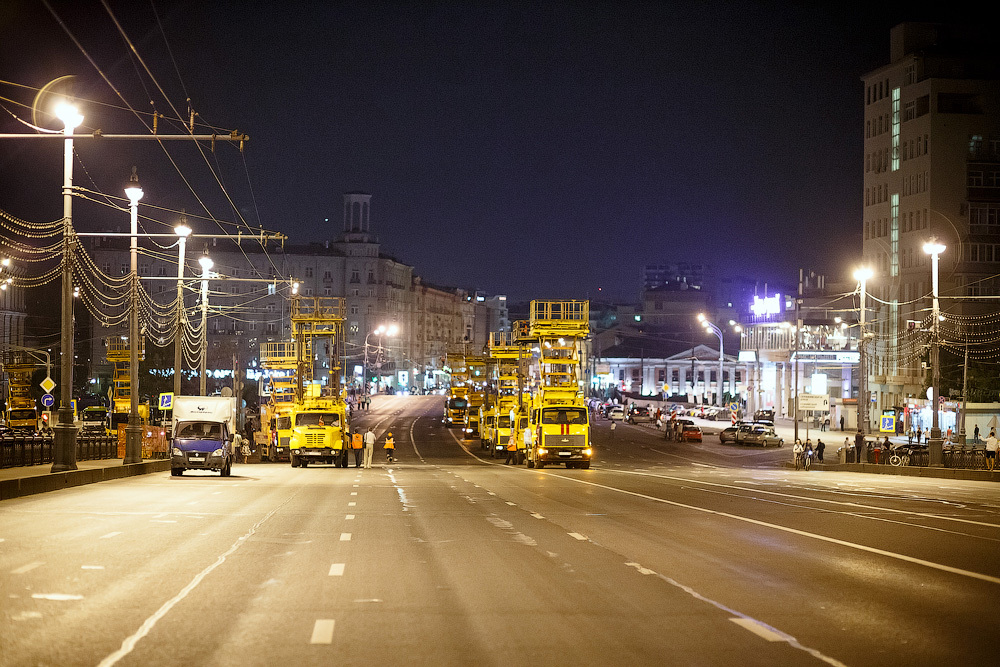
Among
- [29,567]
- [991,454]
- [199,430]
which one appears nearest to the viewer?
[29,567]

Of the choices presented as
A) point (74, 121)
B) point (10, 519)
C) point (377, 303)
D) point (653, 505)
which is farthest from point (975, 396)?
point (377, 303)

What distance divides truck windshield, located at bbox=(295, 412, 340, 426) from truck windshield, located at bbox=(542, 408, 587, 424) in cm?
1002

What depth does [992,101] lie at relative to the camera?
94.3 m

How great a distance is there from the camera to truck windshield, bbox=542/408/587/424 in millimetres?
49969

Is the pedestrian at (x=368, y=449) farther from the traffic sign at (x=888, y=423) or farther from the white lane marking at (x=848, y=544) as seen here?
the traffic sign at (x=888, y=423)

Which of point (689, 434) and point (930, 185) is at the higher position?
point (930, 185)

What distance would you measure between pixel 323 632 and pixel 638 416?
117519mm

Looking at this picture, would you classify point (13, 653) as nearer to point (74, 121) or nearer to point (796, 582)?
point (796, 582)

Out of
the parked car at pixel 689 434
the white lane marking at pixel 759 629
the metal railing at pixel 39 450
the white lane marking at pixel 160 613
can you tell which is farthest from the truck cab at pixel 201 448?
the parked car at pixel 689 434

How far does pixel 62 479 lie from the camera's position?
30422 millimetres

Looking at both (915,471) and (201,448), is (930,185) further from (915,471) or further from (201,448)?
(201,448)

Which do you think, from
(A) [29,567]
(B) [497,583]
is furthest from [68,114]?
(B) [497,583]

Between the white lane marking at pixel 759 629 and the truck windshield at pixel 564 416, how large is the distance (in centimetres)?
3990

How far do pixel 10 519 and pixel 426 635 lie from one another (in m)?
13.4
